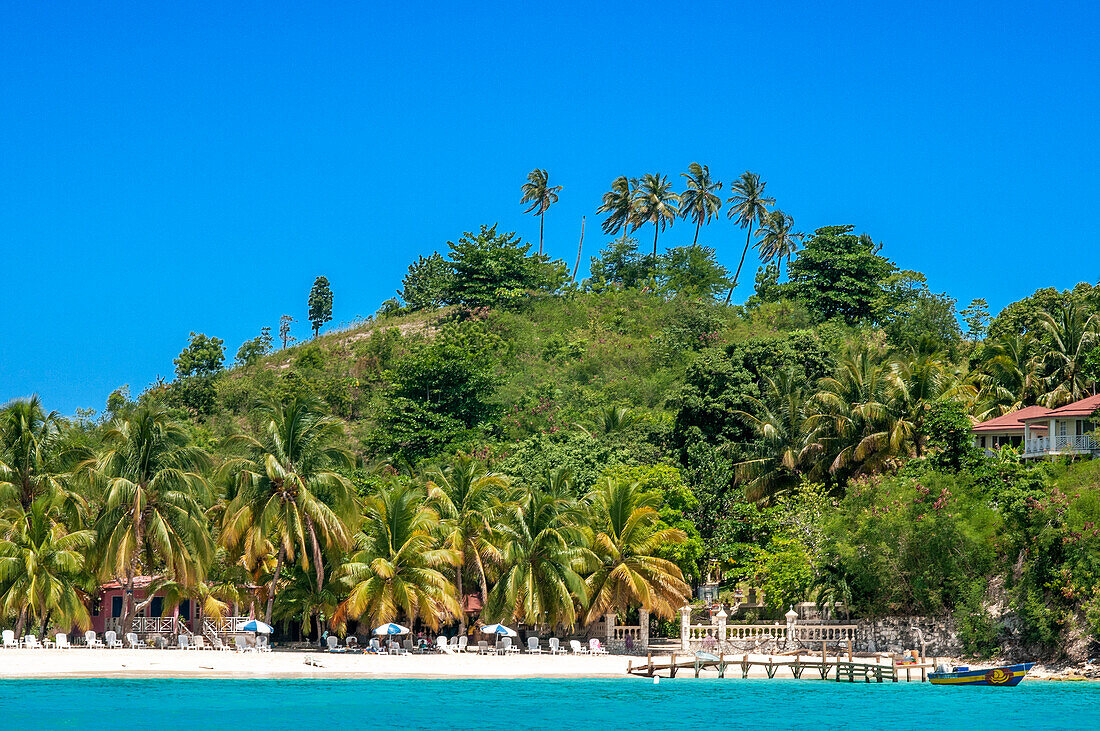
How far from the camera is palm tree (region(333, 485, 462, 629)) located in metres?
47.8

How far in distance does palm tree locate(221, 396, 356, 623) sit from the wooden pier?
42.2 ft

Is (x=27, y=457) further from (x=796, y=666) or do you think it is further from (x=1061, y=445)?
(x=1061, y=445)

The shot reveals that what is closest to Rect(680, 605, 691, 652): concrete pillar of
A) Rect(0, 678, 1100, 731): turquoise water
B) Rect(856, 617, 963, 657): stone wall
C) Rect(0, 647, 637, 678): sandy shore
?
Rect(0, 647, 637, 678): sandy shore

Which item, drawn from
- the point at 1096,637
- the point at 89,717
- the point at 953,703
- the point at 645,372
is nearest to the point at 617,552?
the point at 953,703

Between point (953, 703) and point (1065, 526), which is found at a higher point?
point (1065, 526)

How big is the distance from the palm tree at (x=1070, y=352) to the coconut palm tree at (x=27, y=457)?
46526mm

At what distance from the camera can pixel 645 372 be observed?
8612 centimetres

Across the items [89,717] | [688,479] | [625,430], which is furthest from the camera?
[625,430]

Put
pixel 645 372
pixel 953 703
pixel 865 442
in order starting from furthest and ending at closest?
pixel 645 372 < pixel 865 442 < pixel 953 703

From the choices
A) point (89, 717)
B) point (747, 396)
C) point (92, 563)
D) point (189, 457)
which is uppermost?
point (747, 396)

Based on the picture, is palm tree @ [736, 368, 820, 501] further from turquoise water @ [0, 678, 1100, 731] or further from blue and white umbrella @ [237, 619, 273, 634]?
blue and white umbrella @ [237, 619, 273, 634]

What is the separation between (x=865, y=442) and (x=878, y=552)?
8691 mm

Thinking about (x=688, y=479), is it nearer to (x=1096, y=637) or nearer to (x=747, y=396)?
(x=747, y=396)

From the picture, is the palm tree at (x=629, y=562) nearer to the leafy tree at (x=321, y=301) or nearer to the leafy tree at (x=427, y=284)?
the leafy tree at (x=427, y=284)
